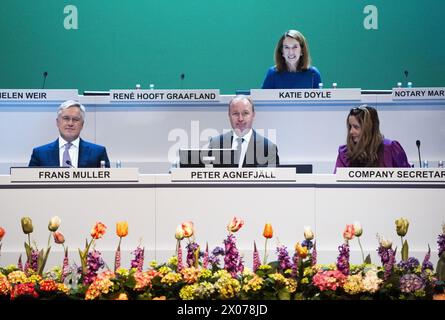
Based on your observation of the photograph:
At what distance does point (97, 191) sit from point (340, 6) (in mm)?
6525

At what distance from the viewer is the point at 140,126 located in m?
7.42

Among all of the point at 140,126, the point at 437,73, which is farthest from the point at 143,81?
the point at 437,73

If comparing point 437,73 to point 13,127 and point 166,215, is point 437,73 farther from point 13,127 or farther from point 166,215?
point 166,215

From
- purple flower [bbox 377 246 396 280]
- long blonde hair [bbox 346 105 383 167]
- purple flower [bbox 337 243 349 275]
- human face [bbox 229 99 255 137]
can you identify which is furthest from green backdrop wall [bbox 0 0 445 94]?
purple flower [bbox 337 243 349 275]

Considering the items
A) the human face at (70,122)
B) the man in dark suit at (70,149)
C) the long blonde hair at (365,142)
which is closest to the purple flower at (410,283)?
the long blonde hair at (365,142)

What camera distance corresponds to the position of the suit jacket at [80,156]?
6406mm

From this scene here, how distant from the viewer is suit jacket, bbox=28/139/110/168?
6.41m

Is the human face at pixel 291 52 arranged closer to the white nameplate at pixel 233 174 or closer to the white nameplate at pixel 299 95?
the white nameplate at pixel 299 95

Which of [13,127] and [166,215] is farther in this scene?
[13,127]

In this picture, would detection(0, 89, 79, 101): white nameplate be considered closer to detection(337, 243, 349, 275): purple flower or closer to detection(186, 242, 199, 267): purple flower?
detection(186, 242, 199, 267): purple flower

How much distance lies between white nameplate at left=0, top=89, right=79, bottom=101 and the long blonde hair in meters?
2.85

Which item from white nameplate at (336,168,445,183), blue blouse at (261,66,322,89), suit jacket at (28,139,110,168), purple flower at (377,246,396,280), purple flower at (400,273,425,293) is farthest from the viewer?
blue blouse at (261,66,322,89)

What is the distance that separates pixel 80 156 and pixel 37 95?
1.25 meters

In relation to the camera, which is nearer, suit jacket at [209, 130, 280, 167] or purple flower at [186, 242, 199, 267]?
purple flower at [186, 242, 199, 267]
